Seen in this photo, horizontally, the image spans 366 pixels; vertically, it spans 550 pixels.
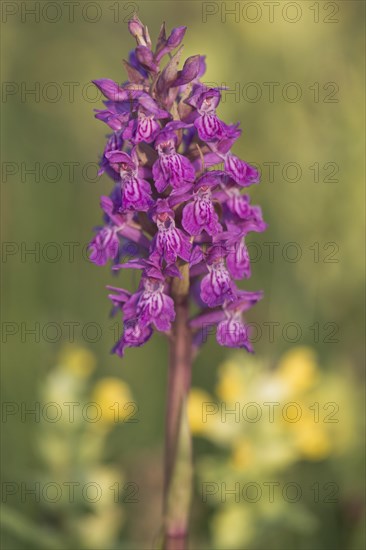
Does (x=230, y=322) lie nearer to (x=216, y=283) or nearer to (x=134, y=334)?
→ (x=216, y=283)

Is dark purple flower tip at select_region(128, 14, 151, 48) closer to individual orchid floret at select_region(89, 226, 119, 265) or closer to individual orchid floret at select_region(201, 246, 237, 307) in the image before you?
individual orchid floret at select_region(89, 226, 119, 265)

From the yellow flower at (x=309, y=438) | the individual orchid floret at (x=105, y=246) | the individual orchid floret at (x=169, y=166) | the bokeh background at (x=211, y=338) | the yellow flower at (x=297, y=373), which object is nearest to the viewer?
the individual orchid floret at (x=169, y=166)

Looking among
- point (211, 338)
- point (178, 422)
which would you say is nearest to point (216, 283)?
point (178, 422)

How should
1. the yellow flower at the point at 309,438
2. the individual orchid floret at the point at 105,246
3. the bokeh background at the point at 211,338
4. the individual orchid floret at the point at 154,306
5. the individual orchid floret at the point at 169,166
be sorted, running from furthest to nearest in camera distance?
the yellow flower at the point at 309,438, the bokeh background at the point at 211,338, the individual orchid floret at the point at 105,246, the individual orchid floret at the point at 154,306, the individual orchid floret at the point at 169,166

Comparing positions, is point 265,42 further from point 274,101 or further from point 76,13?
point 76,13

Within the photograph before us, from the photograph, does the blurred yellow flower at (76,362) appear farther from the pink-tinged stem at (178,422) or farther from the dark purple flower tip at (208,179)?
the dark purple flower tip at (208,179)

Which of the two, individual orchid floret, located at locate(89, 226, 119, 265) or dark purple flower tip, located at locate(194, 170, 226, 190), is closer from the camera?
dark purple flower tip, located at locate(194, 170, 226, 190)

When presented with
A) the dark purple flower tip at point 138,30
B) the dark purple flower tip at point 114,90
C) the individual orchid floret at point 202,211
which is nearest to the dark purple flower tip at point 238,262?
the individual orchid floret at point 202,211

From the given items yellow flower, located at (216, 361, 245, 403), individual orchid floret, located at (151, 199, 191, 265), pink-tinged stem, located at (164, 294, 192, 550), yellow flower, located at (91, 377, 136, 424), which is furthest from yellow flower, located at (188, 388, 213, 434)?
individual orchid floret, located at (151, 199, 191, 265)
